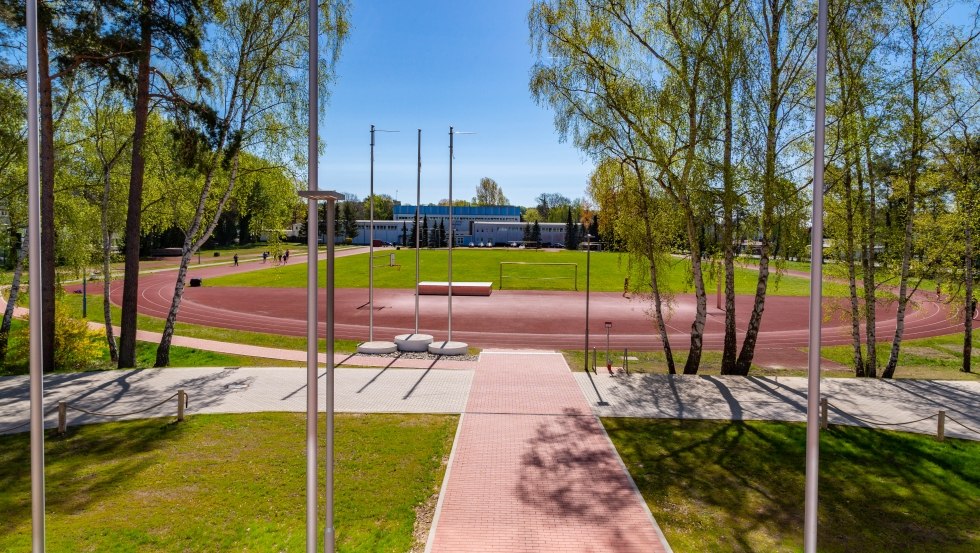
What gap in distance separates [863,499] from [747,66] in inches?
476

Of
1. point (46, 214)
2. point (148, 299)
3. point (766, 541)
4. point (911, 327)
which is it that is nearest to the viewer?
point (766, 541)

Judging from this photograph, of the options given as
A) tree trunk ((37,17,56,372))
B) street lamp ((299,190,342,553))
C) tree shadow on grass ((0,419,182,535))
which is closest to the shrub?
tree trunk ((37,17,56,372))

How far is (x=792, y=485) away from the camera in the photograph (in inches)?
389

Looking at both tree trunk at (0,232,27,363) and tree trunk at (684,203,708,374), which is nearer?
tree trunk at (684,203,708,374)

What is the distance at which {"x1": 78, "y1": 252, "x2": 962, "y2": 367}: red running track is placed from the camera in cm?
2567

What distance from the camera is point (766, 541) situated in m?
7.98

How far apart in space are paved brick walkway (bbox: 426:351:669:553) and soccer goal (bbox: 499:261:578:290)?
105 feet

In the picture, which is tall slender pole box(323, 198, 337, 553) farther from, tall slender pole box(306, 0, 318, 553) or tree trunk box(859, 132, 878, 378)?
tree trunk box(859, 132, 878, 378)

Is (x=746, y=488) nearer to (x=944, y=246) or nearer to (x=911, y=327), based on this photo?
(x=944, y=246)

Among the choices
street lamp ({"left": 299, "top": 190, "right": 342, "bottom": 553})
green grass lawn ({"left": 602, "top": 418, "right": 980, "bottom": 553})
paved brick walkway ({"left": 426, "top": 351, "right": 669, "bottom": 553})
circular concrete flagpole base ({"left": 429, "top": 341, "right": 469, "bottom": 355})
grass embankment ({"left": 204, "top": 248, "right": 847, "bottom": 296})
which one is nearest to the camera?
street lamp ({"left": 299, "top": 190, "right": 342, "bottom": 553})

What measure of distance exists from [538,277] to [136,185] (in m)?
40.6

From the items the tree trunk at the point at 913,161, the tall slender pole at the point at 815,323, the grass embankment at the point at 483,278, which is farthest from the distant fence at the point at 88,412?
the grass embankment at the point at 483,278

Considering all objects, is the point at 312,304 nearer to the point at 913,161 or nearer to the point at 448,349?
the point at 448,349

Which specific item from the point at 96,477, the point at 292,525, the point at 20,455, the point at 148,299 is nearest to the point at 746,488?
the point at 292,525
